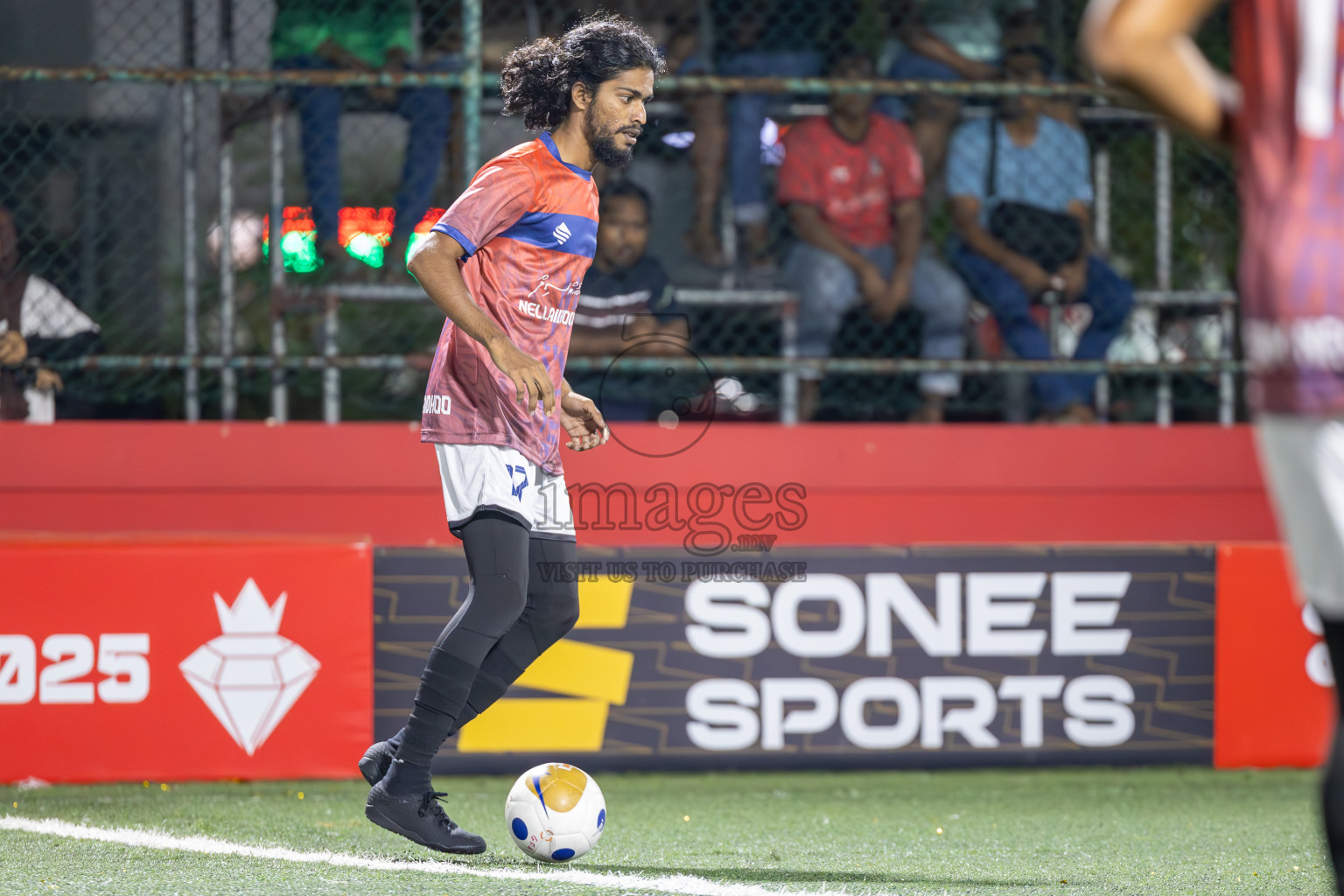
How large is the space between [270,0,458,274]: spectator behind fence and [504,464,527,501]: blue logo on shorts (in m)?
2.52

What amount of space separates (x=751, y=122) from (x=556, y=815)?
3.61m

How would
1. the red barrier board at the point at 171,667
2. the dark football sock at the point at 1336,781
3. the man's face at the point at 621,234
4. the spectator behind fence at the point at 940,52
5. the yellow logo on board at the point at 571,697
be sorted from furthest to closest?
the spectator behind fence at the point at 940,52 < the man's face at the point at 621,234 < the yellow logo on board at the point at 571,697 < the red barrier board at the point at 171,667 < the dark football sock at the point at 1336,781

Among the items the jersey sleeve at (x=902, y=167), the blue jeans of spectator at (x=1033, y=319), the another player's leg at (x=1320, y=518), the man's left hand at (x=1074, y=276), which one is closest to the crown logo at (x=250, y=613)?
the jersey sleeve at (x=902, y=167)

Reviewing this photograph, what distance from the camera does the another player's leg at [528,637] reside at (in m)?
3.60

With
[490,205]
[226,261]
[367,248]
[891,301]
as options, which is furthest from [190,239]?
A: [891,301]

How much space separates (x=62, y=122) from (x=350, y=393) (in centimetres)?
159

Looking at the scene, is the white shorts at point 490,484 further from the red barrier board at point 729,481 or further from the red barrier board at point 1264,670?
the red barrier board at point 1264,670

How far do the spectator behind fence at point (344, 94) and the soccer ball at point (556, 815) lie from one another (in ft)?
9.53

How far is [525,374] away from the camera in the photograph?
3244mm

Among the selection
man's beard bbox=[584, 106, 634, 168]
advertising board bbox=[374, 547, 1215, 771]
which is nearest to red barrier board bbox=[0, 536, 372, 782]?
advertising board bbox=[374, 547, 1215, 771]

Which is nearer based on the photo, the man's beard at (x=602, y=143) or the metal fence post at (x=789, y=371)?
the man's beard at (x=602, y=143)

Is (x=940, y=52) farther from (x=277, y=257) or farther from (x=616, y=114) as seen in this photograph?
(x=616, y=114)

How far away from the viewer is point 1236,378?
6.51 metres

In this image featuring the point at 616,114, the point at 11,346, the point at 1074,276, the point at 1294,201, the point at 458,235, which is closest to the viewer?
the point at 1294,201
